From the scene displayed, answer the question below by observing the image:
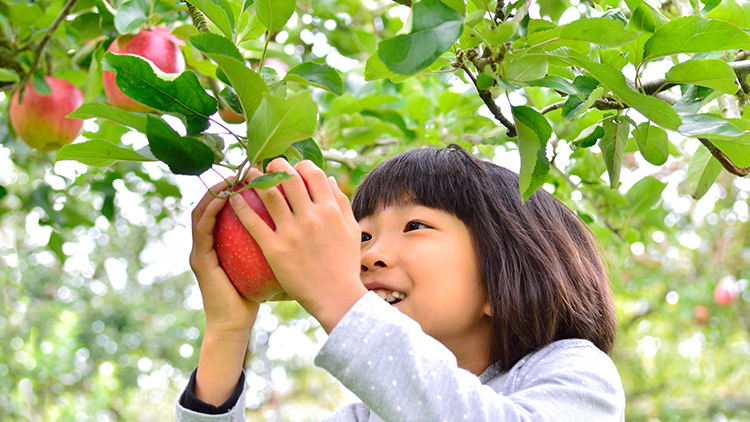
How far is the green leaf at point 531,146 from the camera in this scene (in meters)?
0.58

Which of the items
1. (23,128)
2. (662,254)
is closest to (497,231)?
(23,128)

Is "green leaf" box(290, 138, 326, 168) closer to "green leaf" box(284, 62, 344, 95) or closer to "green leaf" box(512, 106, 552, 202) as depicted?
"green leaf" box(284, 62, 344, 95)

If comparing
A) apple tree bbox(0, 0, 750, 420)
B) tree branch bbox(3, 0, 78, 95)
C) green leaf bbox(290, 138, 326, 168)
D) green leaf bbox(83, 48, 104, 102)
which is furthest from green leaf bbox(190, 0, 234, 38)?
green leaf bbox(83, 48, 104, 102)

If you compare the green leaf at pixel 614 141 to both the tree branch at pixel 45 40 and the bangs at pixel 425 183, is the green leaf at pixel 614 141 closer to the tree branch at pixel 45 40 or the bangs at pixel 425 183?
the bangs at pixel 425 183

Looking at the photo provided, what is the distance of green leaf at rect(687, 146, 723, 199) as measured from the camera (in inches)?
35.7

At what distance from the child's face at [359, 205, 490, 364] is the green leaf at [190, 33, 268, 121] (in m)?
0.29

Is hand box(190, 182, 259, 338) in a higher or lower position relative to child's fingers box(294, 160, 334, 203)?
lower

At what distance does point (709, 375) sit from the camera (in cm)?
513

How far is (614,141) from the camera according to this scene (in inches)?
27.1

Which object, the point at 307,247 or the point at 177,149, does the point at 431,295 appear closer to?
the point at 307,247

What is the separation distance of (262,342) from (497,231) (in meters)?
4.95

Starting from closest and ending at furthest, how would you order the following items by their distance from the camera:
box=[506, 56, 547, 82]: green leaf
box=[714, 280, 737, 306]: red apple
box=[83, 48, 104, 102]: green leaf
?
box=[506, 56, 547, 82]: green leaf → box=[83, 48, 104, 102]: green leaf → box=[714, 280, 737, 306]: red apple

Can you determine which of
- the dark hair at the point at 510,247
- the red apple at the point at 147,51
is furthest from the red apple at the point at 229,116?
the dark hair at the point at 510,247

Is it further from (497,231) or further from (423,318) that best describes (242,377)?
(497,231)
